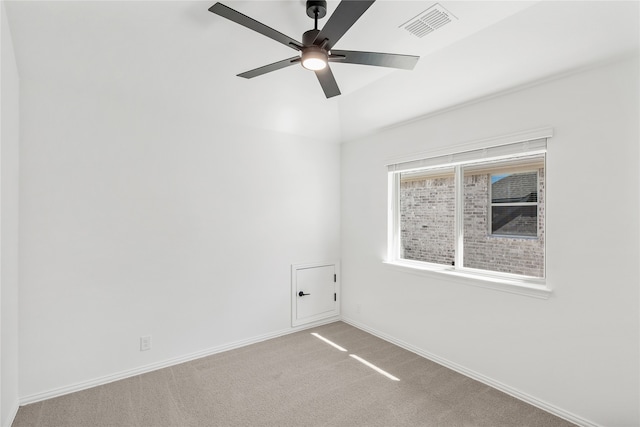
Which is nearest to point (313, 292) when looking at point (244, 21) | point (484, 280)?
point (484, 280)

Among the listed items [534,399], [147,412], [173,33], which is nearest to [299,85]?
[173,33]

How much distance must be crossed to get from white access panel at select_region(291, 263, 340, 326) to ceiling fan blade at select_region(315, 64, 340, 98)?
7.19 feet

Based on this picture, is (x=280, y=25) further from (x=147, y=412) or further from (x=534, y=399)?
(x=534, y=399)

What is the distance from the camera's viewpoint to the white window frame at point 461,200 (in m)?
2.44

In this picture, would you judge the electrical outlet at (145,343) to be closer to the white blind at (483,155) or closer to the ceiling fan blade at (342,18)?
the ceiling fan blade at (342,18)

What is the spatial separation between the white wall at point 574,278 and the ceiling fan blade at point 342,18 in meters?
1.67

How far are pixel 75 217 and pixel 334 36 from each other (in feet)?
7.85

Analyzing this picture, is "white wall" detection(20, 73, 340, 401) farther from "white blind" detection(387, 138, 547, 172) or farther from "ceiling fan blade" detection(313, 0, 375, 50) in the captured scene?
"ceiling fan blade" detection(313, 0, 375, 50)

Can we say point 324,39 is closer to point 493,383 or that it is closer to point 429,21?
point 429,21

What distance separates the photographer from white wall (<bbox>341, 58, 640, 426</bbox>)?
1.99 m

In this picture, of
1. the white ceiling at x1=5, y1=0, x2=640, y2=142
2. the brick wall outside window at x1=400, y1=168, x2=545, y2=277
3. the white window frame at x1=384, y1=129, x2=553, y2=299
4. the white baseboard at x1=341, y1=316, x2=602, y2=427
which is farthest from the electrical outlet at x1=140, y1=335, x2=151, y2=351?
the brick wall outside window at x1=400, y1=168, x2=545, y2=277

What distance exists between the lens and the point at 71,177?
2.55m

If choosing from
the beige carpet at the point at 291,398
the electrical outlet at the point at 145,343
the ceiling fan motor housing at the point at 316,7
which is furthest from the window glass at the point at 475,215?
the electrical outlet at the point at 145,343

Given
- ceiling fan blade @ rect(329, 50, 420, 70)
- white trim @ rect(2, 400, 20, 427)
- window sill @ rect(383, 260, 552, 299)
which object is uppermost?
ceiling fan blade @ rect(329, 50, 420, 70)
